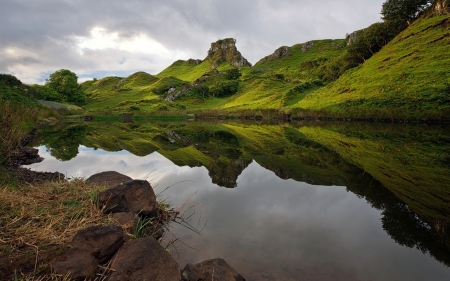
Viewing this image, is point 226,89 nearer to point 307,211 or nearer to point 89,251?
point 307,211

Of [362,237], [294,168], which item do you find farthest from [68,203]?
[294,168]

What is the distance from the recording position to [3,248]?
389cm

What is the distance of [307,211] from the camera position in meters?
7.66

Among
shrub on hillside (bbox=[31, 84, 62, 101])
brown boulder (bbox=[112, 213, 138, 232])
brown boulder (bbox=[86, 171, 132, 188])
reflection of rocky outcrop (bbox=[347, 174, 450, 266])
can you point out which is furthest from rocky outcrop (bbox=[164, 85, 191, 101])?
brown boulder (bbox=[112, 213, 138, 232])

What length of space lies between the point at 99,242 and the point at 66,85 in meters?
116

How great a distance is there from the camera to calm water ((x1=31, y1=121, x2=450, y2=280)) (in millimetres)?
4969

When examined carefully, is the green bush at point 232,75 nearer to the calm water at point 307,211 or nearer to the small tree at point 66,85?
the small tree at point 66,85

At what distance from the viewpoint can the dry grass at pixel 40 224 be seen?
143 inches

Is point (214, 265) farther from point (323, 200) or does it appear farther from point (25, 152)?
point (25, 152)

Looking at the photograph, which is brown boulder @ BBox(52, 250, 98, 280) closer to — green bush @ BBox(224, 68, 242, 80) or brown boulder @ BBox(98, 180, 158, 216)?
brown boulder @ BBox(98, 180, 158, 216)

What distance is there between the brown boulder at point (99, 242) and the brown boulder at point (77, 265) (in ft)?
0.25

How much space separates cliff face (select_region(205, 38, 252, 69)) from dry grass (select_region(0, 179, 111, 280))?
164867 millimetres

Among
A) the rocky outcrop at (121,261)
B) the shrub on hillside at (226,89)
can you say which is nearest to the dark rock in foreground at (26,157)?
the rocky outcrop at (121,261)

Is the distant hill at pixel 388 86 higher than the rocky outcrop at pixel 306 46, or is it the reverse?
the rocky outcrop at pixel 306 46
